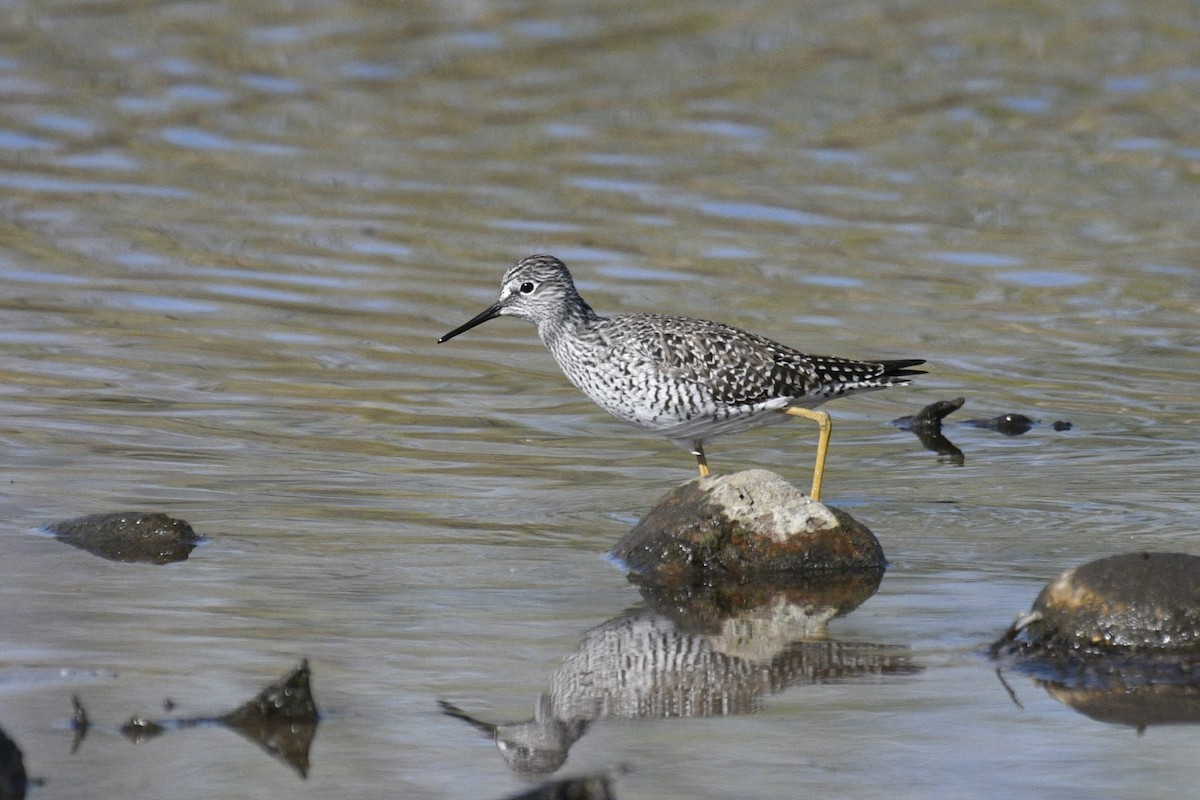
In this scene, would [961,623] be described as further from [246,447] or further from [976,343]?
[976,343]

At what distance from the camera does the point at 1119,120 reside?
74.5 feet

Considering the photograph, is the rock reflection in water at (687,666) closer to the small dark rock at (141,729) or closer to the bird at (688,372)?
the small dark rock at (141,729)

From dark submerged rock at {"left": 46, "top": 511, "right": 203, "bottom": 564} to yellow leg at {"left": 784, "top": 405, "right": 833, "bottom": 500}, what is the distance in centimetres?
331

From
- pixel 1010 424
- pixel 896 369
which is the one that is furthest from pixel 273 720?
pixel 1010 424

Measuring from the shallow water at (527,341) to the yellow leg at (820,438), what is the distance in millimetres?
328

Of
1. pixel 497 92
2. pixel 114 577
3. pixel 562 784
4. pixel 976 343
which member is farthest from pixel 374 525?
pixel 497 92

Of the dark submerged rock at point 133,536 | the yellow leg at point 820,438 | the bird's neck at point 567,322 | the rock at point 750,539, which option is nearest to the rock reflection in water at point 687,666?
the rock at point 750,539

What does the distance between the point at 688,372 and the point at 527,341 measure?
15.9ft

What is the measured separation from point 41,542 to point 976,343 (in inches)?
310

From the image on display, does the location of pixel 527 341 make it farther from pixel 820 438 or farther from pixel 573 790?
pixel 573 790

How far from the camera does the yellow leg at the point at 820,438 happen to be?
434 inches

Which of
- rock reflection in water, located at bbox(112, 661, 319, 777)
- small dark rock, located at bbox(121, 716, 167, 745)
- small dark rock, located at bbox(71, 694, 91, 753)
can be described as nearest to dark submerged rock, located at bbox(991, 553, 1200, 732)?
rock reflection in water, located at bbox(112, 661, 319, 777)

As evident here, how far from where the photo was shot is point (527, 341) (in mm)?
15625

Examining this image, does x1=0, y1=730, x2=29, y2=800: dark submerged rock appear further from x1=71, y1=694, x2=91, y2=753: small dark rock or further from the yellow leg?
the yellow leg
